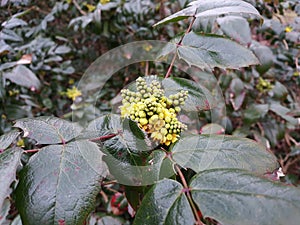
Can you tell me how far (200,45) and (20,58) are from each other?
955 millimetres

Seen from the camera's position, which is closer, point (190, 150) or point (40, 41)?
point (190, 150)

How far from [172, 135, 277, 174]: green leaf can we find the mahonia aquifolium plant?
0.03 meters

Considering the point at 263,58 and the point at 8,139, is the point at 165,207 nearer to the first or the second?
the point at 8,139

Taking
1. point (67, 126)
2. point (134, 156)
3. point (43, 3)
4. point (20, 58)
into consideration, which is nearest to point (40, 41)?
point (20, 58)

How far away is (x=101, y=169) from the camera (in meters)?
0.58

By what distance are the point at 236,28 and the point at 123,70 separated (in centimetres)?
91

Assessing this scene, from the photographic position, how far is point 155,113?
65 cm

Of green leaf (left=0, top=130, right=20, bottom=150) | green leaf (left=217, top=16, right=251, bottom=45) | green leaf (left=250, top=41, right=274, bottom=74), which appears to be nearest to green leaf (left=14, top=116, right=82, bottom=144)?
green leaf (left=0, top=130, right=20, bottom=150)

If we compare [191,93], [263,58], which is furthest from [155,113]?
[263,58]

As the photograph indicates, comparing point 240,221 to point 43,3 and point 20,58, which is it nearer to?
point 20,58

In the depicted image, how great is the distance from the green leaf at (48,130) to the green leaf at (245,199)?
0.96 feet

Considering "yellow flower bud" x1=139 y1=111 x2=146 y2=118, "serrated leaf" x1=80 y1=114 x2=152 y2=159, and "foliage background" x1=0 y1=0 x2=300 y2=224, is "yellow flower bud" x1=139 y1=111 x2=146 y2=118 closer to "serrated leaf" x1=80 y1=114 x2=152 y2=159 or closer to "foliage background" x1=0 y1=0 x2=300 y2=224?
"serrated leaf" x1=80 y1=114 x2=152 y2=159

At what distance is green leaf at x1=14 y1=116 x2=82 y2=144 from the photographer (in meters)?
0.65

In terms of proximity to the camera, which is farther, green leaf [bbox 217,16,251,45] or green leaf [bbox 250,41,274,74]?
green leaf [bbox 250,41,274,74]
